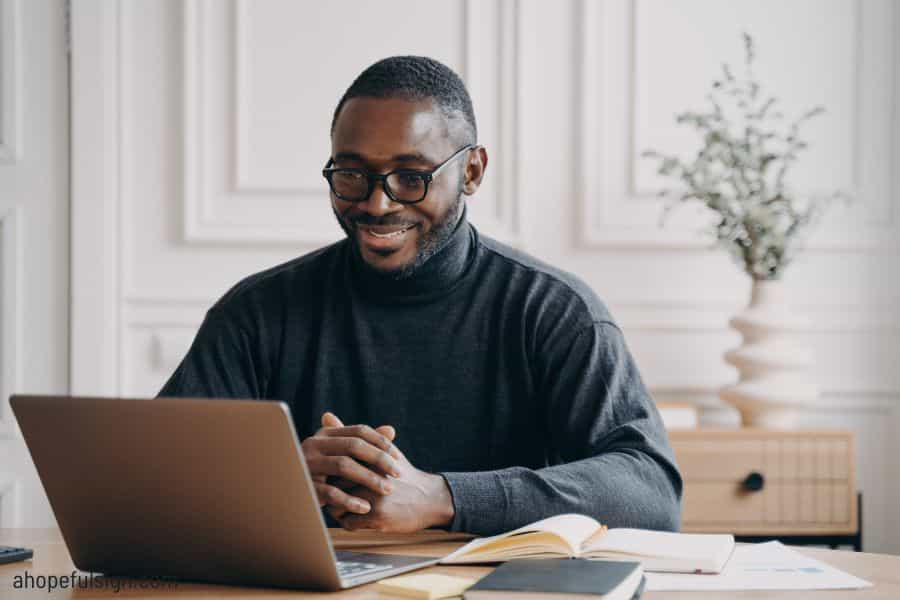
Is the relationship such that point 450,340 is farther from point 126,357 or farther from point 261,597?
point 126,357

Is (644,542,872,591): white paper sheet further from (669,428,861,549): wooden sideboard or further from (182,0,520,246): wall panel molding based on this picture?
(182,0,520,246): wall panel molding

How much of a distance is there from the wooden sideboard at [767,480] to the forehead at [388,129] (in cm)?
104

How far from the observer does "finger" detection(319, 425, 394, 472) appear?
52.8 inches

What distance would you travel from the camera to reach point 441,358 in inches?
69.6

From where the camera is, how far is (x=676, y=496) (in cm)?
158

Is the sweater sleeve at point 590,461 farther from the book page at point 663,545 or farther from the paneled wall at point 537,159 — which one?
the paneled wall at point 537,159

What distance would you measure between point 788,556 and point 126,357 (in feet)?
6.50

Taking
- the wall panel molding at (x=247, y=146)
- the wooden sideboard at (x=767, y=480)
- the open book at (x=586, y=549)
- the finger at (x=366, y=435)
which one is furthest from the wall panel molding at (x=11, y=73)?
the open book at (x=586, y=549)

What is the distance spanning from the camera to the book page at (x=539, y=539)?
3.88 feet

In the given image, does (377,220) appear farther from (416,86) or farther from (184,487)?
(184,487)

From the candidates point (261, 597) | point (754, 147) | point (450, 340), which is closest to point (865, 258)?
point (754, 147)

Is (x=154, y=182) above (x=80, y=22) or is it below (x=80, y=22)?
below

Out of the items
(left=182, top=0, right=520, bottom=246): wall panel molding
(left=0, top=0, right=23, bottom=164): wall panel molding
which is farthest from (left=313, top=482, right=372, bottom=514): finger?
(left=0, top=0, right=23, bottom=164): wall panel molding

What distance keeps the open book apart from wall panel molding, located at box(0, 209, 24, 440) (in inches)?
76.5
